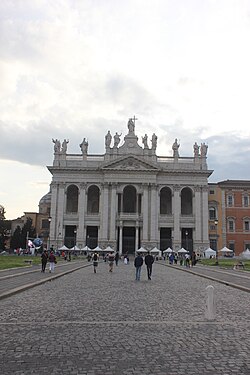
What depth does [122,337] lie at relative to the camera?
8.16 metres

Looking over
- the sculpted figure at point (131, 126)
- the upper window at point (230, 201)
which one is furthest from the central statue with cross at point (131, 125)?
the upper window at point (230, 201)

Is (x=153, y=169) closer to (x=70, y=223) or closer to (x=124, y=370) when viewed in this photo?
(x=70, y=223)

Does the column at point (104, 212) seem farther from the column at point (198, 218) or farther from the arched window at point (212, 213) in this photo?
the arched window at point (212, 213)

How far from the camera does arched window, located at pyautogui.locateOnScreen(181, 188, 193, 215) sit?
8375 centimetres

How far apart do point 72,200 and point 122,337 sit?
8001 centimetres

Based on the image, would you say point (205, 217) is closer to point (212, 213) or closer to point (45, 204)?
point (212, 213)

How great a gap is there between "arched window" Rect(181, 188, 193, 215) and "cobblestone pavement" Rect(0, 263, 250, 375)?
7010 cm

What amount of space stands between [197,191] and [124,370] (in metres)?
75.4

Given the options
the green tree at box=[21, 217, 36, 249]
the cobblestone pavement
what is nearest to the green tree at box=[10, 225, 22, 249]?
the green tree at box=[21, 217, 36, 249]

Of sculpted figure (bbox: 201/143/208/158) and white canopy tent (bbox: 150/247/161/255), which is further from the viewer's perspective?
sculpted figure (bbox: 201/143/208/158)

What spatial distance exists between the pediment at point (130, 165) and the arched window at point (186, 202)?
9.49 m

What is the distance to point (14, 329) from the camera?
8.90 meters

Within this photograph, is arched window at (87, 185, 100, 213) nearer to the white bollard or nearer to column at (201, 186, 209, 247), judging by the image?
column at (201, 186, 209, 247)

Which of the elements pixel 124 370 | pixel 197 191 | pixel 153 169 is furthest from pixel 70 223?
pixel 124 370
